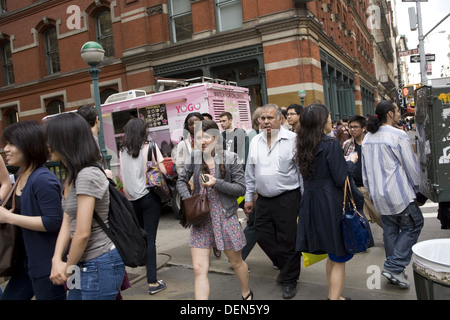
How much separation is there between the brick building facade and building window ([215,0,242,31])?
0.04 meters

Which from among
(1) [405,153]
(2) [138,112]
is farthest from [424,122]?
(2) [138,112]

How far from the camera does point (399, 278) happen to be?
401cm

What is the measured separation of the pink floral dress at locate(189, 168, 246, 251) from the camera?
3.60 m

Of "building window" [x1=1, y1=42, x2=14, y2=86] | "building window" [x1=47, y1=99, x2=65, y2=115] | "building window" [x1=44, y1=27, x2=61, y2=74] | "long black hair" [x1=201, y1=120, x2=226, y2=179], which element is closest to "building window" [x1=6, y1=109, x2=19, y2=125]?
"building window" [x1=1, y1=42, x2=14, y2=86]

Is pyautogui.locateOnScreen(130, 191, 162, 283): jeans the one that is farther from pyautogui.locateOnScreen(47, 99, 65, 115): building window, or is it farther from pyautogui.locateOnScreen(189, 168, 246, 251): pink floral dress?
pyautogui.locateOnScreen(47, 99, 65, 115): building window

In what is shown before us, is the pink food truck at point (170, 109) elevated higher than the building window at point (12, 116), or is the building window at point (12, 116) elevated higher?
the building window at point (12, 116)

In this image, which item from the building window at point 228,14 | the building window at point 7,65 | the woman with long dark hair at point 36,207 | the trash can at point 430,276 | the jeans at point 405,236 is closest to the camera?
the trash can at point 430,276

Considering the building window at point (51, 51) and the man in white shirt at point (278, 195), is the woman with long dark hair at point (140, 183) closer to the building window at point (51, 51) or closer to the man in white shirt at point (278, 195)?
the man in white shirt at point (278, 195)

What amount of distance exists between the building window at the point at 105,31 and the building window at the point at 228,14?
590cm

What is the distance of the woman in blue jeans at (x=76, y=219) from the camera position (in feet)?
7.80

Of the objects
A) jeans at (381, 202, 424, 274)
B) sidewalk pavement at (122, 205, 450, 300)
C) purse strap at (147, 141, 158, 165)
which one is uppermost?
purse strap at (147, 141, 158, 165)

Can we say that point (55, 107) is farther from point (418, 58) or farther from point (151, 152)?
point (418, 58)

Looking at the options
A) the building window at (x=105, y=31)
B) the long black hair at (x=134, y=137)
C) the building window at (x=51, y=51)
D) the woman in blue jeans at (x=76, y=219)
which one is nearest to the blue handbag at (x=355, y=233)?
the woman in blue jeans at (x=76, y=219)

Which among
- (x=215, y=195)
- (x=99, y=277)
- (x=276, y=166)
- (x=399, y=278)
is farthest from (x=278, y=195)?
(x=99, y=277)
